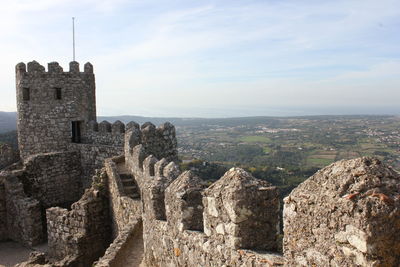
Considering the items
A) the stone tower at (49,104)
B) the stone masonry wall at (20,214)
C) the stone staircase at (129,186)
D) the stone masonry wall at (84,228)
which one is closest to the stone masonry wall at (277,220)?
the stone staircase at (129,186)

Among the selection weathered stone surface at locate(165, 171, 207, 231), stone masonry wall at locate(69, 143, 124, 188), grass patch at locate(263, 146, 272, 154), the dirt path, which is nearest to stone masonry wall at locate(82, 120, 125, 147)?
stone masonry wall at locate(69, 143, 124, 188)

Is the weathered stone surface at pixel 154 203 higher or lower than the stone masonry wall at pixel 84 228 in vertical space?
Result: higher

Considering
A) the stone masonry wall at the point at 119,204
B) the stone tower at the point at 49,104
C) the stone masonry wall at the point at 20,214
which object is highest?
the stone tower at the point at 49,104

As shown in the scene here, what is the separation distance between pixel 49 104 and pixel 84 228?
593cm

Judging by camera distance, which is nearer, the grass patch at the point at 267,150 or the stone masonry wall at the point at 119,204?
the stone masonry wall at the point at 119,204

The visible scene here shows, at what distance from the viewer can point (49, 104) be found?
581 inches

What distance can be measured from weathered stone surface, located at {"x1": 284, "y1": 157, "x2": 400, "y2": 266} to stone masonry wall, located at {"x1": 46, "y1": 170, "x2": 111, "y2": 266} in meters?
8.34

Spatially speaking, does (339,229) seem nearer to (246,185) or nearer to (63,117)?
(246,185)

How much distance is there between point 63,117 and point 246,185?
1244cm

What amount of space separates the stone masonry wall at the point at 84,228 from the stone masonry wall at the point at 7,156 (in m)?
6.45

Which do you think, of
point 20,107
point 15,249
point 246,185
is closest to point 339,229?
point 246,185

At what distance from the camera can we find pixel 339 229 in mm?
2635

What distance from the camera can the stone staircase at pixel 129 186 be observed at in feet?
32.6

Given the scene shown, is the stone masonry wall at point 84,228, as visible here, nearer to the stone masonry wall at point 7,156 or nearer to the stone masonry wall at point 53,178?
the stone masonry wall at point 53,178
